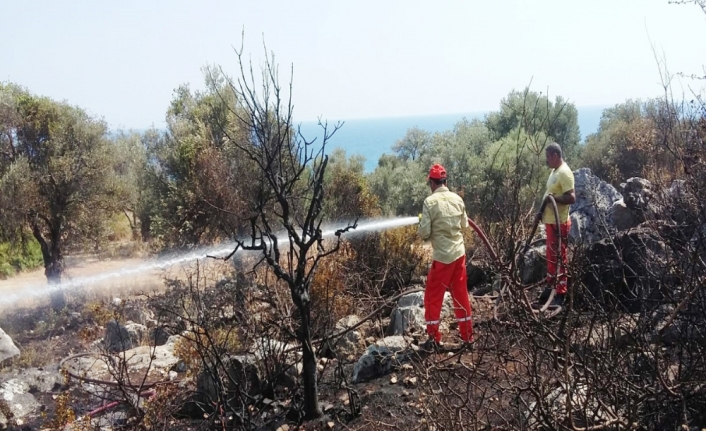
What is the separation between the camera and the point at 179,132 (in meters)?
14.0

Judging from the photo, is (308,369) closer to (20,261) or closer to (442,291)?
(442,291)

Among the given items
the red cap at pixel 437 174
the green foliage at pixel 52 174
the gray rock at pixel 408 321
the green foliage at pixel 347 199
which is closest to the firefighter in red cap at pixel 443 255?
the red cap at pixel 437 174

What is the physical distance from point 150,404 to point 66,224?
10.3 m

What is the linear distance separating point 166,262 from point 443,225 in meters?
8.21

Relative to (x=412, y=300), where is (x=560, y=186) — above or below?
above

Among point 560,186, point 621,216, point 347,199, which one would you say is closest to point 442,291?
point 560,186

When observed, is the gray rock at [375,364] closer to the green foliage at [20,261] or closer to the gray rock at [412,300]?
the gray rock at [412,300]

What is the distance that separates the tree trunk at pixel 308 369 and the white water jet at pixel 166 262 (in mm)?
4658

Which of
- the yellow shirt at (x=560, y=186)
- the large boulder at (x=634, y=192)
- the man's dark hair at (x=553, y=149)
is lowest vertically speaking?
the large boulder at (x=634, y=192)

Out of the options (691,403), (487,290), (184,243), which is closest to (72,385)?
(184,243)

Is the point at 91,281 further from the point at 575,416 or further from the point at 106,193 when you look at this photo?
the point at 575,416

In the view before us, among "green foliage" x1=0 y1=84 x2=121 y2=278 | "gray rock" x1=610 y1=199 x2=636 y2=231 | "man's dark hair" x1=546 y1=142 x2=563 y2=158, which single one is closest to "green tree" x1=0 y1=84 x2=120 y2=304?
"green foliage" x1=0 y1=84 x2=121 y2=278

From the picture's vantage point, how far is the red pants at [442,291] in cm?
586

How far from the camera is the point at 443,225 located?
233 inches
